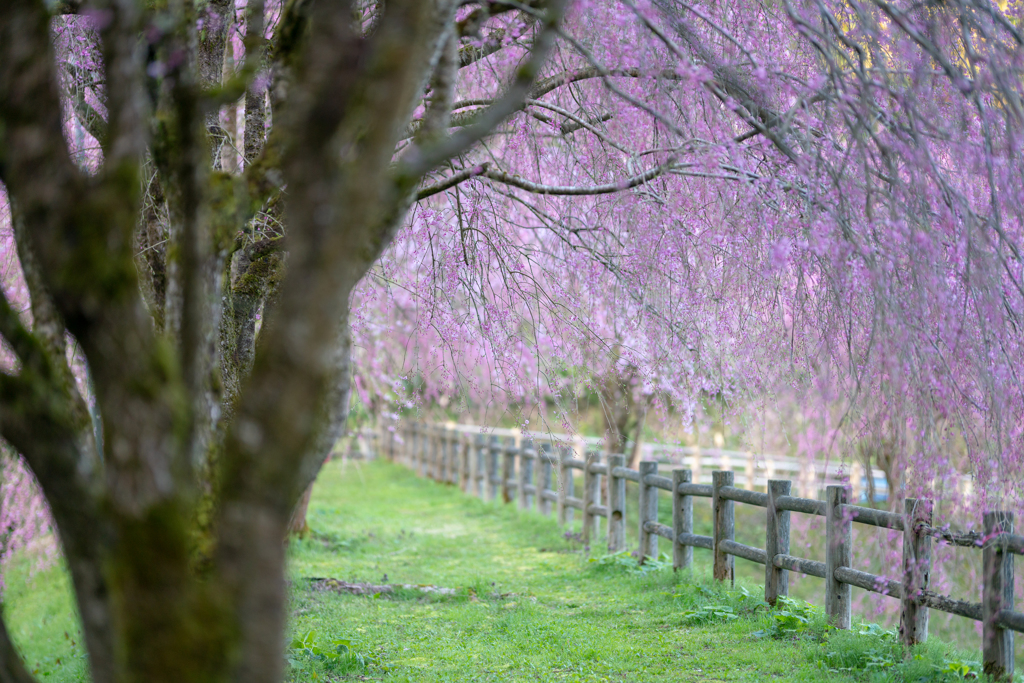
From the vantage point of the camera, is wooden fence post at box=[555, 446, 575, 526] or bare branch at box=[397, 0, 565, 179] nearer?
bare branch at box=[397, 0, 565, 179]

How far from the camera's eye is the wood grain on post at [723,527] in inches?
301

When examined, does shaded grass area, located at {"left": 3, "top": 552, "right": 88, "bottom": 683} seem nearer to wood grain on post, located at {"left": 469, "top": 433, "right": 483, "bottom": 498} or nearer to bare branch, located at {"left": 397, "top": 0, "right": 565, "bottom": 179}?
bare branch, located at {"left": 397, "top": 0, "right": 565, "bottom": 179}

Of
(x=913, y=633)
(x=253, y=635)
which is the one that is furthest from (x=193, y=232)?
(x=913, y=633)

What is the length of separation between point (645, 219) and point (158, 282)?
112 inches

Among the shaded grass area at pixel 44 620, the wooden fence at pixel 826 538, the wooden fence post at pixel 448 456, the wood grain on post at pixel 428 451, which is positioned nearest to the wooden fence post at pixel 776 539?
the wooden fence at pixel 826 538

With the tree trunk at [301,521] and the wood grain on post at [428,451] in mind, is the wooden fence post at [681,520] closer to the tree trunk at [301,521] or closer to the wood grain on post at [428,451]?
the tree trunk at [301,521]

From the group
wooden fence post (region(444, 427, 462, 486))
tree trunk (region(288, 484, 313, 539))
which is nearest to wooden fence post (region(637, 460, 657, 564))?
tree trunk (region(288, 484, 313, 539))

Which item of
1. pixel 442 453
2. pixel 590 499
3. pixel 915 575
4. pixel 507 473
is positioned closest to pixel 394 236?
pixel 915 575

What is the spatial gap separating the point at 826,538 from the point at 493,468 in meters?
9.25

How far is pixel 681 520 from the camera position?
327 inches

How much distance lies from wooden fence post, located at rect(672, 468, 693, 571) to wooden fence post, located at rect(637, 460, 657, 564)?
48cm

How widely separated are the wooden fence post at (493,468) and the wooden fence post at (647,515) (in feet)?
19.7

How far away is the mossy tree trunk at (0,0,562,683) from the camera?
1.96m

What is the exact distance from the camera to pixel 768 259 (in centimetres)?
440
